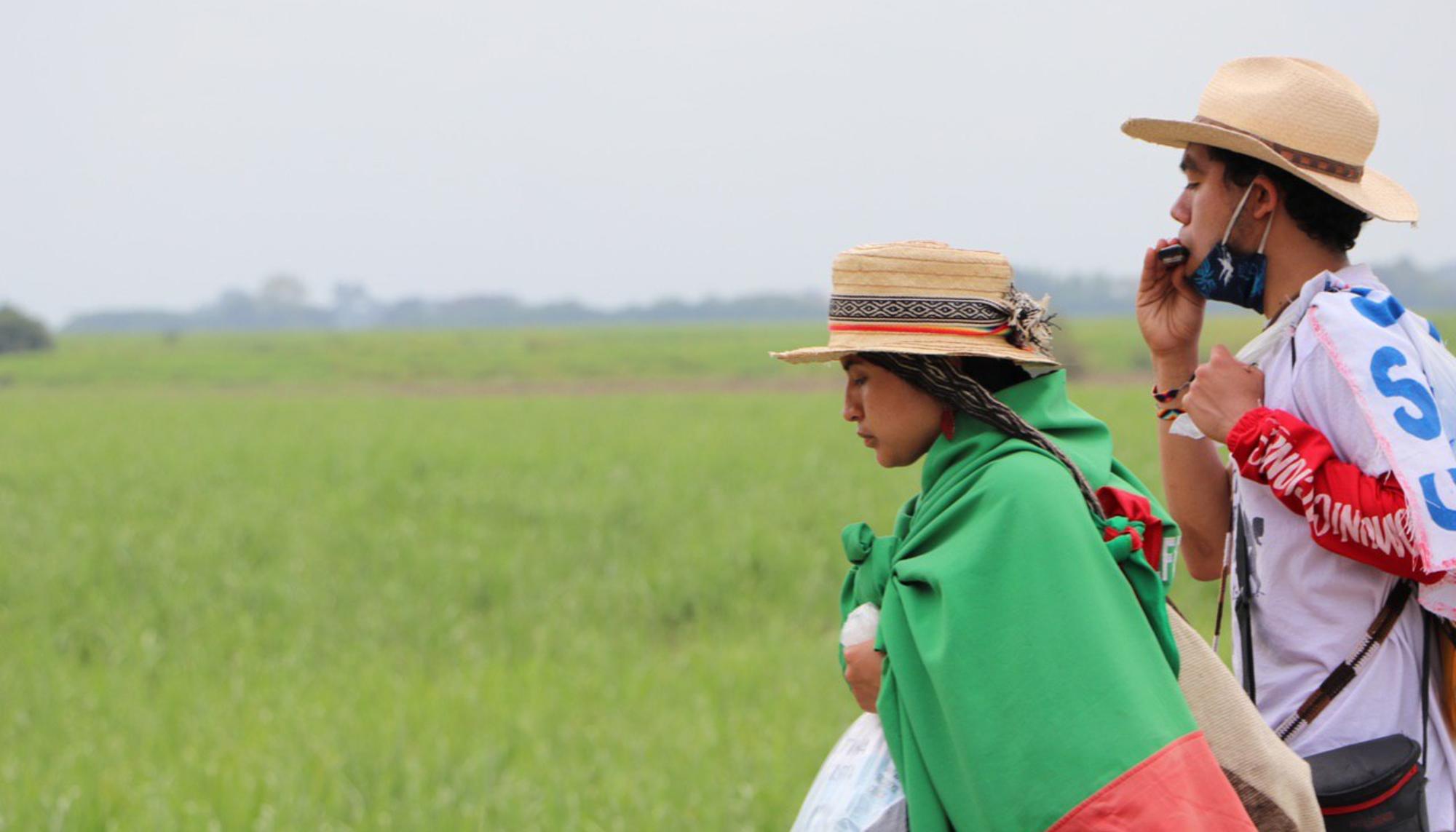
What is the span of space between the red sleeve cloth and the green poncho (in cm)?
23

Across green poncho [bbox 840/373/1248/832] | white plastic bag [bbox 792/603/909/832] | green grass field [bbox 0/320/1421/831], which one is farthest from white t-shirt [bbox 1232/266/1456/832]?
white plastic bag [bbox 792/603/909/832]

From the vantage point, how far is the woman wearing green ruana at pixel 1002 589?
153 cm

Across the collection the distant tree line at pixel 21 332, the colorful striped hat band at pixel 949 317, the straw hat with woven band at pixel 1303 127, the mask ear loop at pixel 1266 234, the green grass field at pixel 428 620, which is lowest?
the green grass field at pixel 428 620

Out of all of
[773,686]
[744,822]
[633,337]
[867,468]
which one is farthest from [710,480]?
[633,337]

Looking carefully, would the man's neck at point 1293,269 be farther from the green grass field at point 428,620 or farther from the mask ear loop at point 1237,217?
the green grass field at point 428,620

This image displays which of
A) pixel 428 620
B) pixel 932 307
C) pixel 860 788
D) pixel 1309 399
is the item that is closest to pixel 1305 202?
pixel 1309 399

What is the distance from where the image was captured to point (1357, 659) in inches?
69.5

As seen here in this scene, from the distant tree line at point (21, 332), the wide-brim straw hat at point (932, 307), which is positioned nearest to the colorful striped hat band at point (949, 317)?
the wide-brim straw hat at point (932, 307)

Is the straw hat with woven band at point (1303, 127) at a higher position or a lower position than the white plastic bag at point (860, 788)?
higher

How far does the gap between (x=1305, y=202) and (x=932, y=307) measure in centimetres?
54

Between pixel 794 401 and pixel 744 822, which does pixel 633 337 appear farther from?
pixel 744 822

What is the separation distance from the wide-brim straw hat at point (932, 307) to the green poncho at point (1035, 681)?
20 cm

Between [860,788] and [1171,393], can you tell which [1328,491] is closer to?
[1171,393]

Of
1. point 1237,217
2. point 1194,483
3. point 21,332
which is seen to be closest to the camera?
point 1237,217
